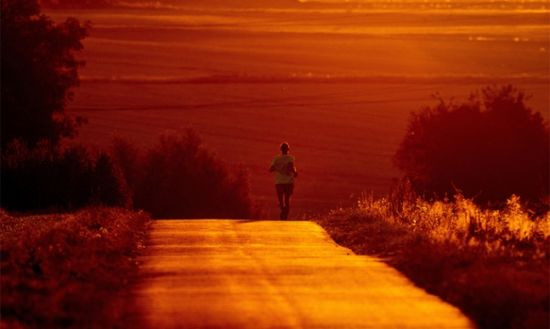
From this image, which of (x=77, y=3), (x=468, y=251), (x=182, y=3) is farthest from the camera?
(x=182, y=3)

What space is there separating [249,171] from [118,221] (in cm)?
3878

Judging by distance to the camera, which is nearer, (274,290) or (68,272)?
(274,290)

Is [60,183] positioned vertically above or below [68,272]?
below

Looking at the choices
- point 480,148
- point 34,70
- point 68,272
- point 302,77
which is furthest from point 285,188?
point 302,77

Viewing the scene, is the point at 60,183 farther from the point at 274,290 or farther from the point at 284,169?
the point at 274,290

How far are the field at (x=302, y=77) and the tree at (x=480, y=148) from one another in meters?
2.33

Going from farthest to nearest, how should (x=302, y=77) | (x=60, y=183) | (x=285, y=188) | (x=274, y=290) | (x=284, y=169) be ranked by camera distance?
(x=302, y=77) → (x=60, y=183) → (x=285, y=188) → (x=284, y=169) → (x=274, y=290)

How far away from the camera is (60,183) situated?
32219 mm

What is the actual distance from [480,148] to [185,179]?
1382 cm

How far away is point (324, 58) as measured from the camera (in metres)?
101

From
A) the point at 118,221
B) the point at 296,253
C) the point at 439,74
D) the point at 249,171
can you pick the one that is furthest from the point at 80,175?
the point at 439,74

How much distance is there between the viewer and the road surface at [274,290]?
12352mm

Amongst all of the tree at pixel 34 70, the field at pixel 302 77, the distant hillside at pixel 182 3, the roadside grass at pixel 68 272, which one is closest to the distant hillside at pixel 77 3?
the distant hillside at pixel 182 3

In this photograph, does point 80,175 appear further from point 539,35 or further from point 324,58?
point 539,35
